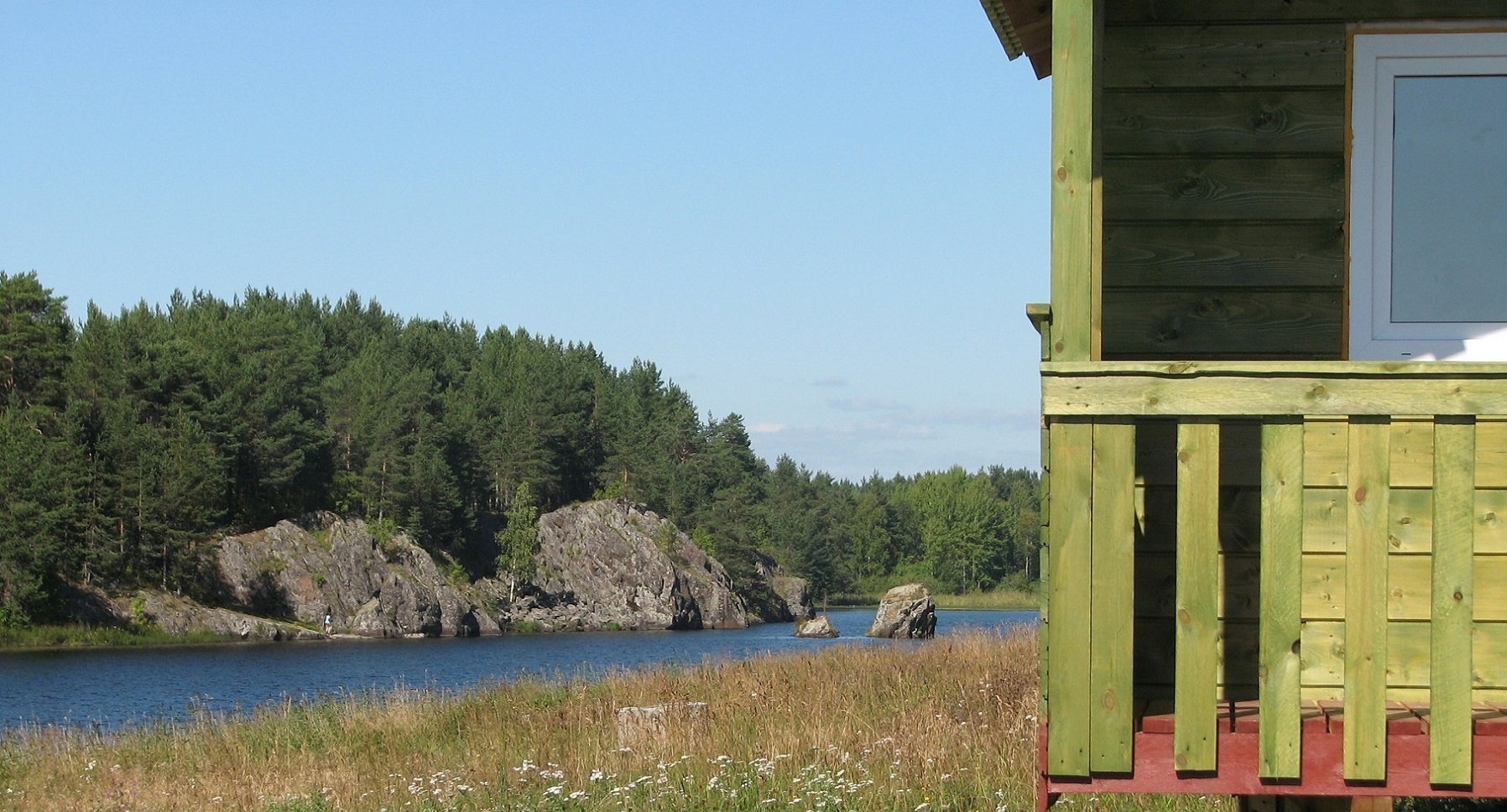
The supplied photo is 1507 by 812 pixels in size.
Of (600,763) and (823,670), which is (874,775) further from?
(823,670)

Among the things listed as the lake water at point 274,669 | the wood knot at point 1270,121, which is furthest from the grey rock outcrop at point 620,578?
the wood knot at point 1270,121

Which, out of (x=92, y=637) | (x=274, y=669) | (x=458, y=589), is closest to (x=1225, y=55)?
(x=274, y=669)

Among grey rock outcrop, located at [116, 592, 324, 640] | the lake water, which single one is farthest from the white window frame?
grey rock outcrop, located at [116, 592, 324, 640]

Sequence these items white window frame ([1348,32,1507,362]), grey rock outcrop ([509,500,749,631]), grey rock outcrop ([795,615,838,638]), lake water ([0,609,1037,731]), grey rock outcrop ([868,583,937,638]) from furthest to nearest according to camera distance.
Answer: grey rock outcrop ([509,500,749,631])
grey rock outcrop ([795,615,838,638])
grey rock outcrop ([868,583,937,638])
lake water ([0,609,1037,731])
white window frame ([1348,32,1507,362])

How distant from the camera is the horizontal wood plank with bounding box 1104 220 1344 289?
587 centimetres

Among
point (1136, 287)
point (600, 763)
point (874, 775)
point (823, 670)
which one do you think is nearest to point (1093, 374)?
point (1136, 287)

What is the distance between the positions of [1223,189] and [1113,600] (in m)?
2.26

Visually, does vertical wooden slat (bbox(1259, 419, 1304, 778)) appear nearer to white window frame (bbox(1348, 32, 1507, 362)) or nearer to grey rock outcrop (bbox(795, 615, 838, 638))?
white window frame (bbox(1348, 32, 1507, 362))

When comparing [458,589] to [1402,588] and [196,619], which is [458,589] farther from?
[1402,588]

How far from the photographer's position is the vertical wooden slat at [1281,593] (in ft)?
14.6

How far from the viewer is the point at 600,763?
36.8ft

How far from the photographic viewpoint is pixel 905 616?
60.8 m

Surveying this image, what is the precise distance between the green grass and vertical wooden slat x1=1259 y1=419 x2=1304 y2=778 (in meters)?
62.1

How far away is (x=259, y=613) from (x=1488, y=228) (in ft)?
236
